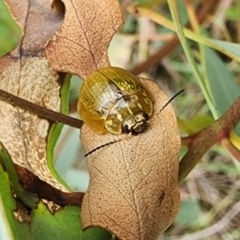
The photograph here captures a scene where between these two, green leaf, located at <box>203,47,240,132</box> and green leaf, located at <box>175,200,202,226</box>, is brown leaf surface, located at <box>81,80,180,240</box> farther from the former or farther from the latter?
green leaf, located at <box>175,200,202,226</box>

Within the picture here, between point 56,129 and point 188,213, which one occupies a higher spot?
point 56,129

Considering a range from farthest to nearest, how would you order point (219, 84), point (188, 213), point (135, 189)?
1. point (188, 213)
2. point (219, 84)
3. point (135, 189)

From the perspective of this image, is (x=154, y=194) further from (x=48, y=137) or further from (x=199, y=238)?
(x=199, y=238)

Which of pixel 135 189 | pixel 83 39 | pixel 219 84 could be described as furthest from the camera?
pixel 219 84

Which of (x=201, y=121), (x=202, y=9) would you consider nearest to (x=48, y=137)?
(x=201, y=121)

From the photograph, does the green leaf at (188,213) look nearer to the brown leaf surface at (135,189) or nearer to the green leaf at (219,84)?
the green leaf at (219,84)

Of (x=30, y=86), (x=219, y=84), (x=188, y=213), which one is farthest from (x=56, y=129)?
(x=188, y=213)

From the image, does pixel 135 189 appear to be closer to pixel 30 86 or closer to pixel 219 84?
pixel 30 86

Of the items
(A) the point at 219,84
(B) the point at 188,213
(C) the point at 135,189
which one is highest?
(C) the point at 135,189
